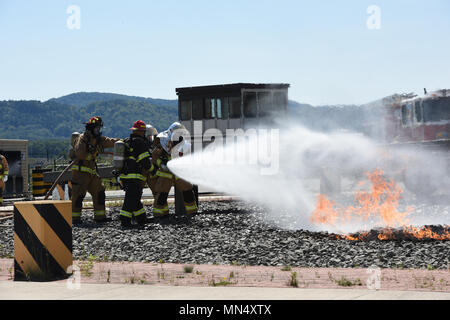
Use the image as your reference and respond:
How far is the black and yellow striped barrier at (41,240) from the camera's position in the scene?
696 centimetres

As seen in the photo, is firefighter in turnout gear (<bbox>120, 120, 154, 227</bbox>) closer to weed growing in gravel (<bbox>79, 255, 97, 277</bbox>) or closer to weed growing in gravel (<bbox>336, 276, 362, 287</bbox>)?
weed growing in gravel (<bbox>79, 255, 97, 277</bbox>)

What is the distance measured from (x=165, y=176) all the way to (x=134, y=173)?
103 cm

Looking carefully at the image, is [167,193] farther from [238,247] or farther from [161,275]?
[161,275]

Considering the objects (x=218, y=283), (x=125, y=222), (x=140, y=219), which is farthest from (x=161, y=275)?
(x=140, y=219)

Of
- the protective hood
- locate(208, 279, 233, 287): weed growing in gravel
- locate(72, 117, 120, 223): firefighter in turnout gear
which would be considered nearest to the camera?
locate(208, 279, 233, 287): weed growing in gravel

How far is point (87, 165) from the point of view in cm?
1301

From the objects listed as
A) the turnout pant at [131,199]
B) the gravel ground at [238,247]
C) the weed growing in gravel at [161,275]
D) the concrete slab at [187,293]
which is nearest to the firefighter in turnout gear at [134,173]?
the turnout pant at [131,199]

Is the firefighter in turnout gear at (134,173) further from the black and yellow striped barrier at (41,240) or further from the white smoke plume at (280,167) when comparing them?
the black and yellow striped barrier at (41,240)

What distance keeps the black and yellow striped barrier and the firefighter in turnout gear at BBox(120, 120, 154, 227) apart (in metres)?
4.91

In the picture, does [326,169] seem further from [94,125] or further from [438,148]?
[94,125]

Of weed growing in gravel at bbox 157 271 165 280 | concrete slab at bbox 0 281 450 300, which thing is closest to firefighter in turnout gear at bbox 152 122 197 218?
weed growing in gravel at bbox 157 271 165 280

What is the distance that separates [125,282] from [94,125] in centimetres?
677

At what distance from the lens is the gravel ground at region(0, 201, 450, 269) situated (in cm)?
814
